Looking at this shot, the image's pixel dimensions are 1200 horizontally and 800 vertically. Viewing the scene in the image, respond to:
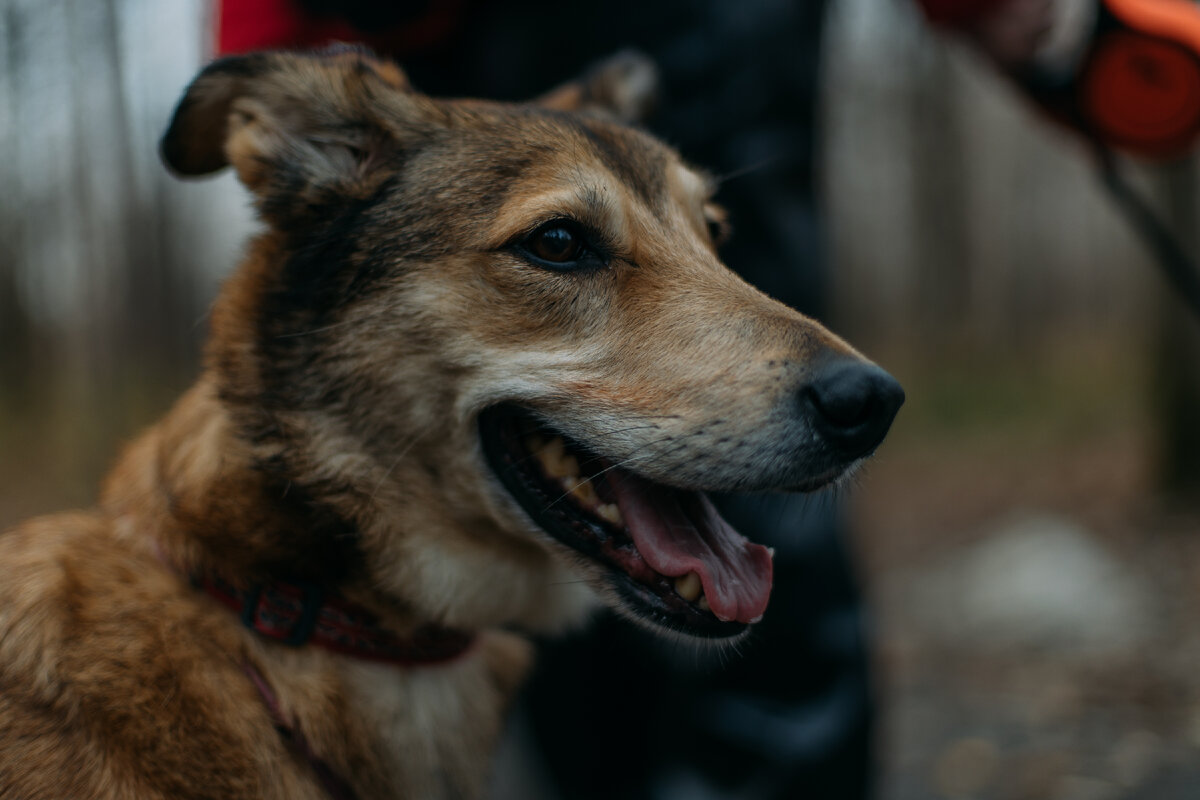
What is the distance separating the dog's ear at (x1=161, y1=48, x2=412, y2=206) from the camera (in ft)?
7.50

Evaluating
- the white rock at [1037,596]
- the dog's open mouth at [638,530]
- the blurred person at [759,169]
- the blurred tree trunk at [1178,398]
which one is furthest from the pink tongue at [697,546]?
the blurred tree trunk at [1178,398]

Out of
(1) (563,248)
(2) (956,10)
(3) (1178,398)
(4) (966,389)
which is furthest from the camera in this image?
(4) (966,389)

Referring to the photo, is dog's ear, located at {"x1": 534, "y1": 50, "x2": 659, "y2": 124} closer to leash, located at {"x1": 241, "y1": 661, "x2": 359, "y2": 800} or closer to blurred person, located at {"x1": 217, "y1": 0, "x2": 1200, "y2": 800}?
blurred person, located at {"x1": 217, "y1": 0, "x2": 1200, "y2": 800}

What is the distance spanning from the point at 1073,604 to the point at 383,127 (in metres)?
5.44

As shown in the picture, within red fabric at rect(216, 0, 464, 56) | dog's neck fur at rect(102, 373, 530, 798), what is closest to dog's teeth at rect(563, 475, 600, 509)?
dog's neck fur at rect(102, 373, 530, 798)

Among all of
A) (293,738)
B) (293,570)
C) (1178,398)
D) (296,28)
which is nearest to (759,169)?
(296,28)

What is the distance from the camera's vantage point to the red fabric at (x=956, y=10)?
124 inches

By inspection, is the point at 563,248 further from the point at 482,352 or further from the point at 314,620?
the point at 314,620

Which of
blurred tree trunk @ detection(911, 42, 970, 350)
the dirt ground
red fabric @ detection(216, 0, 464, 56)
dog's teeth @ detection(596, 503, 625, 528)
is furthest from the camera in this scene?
blurred tree trunk @ detection(911, 42, 970, 350)

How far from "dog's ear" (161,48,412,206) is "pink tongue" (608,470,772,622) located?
105 cm

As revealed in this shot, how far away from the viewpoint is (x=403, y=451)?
86.6 inches

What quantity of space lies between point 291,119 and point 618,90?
1016mm

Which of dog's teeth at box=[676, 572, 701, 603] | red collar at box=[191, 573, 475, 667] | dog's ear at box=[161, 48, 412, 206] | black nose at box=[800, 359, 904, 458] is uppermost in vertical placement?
dog's ear at box=[161, 48, 412, 206]

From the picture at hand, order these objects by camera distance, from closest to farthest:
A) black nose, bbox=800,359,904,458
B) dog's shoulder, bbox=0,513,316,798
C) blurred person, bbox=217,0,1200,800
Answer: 1. dog's shoulder, bbox=0,513,316,798
2. black nose, bbox=800,359,904,458
3. blurred person, bbox=217,0,1200,800
